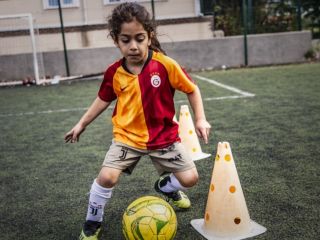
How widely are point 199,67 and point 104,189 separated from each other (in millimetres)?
10015

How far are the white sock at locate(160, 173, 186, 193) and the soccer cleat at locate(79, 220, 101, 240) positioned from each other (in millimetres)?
583

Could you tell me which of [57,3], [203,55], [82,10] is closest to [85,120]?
[203,55]

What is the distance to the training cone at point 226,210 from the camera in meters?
2.78

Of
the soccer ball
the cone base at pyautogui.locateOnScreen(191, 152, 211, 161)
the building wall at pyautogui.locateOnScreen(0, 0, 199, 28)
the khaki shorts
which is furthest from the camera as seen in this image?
the building wall at pyautogui.locateOnScreen(0, 0, 199, 28)

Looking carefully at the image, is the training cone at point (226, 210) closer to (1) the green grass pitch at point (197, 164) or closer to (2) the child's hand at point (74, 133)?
(1) the green grass pitch at point (197, 164)

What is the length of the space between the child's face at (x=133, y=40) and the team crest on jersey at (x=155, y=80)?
14 cm

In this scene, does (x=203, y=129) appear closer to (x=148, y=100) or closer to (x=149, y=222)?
(x=148, y=100)

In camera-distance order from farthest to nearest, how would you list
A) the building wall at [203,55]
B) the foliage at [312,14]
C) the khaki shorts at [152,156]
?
the foliage at [312,14] < the building wall at [203,55] < the khaki shorts at [152,156]

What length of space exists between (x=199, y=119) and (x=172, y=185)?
0.58 m

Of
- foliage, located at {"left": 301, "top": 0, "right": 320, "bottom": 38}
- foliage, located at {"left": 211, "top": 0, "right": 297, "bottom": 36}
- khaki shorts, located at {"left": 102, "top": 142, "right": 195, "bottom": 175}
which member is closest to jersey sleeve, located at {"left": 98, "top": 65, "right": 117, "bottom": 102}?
khaki shorts, located at {"left": 102, "top": 142, "right": 195, "bottom": 175}

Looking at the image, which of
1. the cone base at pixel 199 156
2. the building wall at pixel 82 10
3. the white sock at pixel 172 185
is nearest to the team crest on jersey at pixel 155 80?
the white sock at pixel 172 185

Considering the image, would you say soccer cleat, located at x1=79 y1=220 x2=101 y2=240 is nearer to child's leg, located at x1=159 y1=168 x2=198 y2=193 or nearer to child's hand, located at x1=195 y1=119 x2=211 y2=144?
child's leg, located at x1=159 y1=168 x2=198 y2=193

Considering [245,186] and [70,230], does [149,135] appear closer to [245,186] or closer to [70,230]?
[70,230]

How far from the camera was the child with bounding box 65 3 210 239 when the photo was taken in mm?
2750
